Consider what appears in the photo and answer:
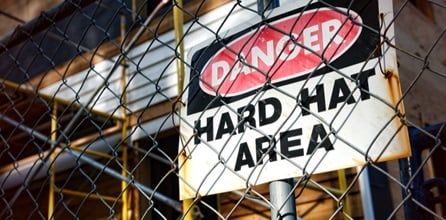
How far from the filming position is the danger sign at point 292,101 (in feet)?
3.87

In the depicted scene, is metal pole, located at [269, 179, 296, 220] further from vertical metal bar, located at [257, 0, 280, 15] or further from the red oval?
vertical metal bar, located at [257, 0, 280, 15]

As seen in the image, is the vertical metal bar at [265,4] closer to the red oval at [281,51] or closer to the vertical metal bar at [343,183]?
the red oval at [281,51]

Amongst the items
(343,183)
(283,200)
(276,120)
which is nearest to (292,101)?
(276,120)

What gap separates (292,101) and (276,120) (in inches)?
2.5

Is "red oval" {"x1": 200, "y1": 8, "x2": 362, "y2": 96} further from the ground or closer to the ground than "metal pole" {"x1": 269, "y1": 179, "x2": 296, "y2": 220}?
further from the ground

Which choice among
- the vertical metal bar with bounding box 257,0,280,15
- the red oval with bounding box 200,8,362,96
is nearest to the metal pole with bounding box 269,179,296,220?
the red oval with bounding box 200,8,362,96

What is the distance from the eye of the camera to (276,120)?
1.31 meters

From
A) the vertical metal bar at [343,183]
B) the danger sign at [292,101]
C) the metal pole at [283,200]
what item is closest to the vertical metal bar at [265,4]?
the danger sign at [292,101]

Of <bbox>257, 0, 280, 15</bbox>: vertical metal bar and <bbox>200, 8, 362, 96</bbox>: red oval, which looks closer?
<bbox>200, 8, 362, 96</bbox>: red oval

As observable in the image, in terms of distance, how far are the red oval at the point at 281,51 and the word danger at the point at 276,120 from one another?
61mm

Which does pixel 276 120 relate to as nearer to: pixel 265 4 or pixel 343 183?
pixel 265 4

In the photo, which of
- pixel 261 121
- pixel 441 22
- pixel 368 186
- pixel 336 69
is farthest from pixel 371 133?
pixel 441 22

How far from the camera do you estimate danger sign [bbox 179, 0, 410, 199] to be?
3.87 feet

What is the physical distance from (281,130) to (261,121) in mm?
69
